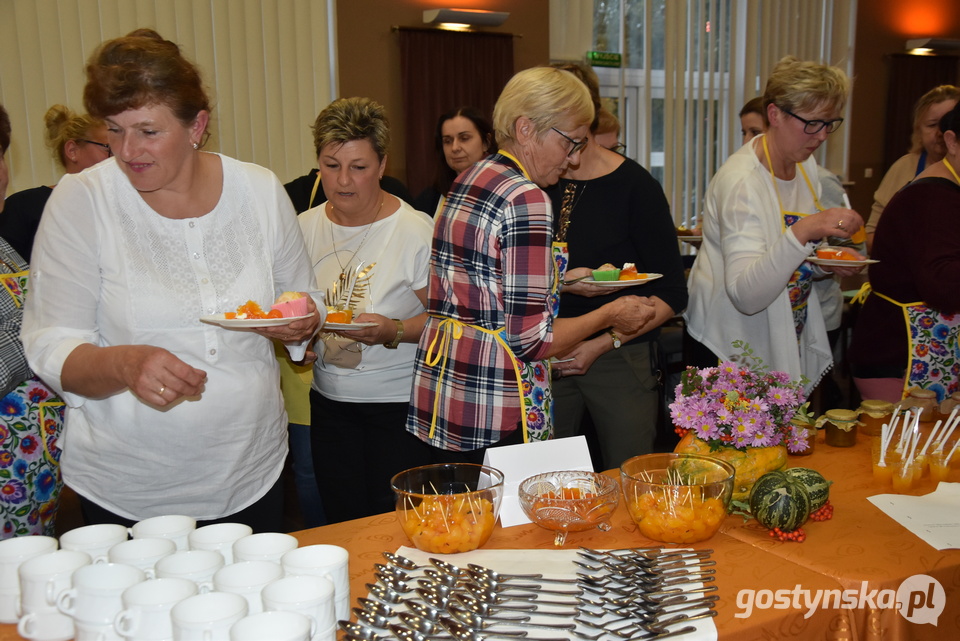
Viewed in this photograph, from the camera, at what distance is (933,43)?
8828 mm

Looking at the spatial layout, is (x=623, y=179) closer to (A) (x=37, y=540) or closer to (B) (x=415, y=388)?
(B) (x=415, y=388)

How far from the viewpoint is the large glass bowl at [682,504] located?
4.93 ft

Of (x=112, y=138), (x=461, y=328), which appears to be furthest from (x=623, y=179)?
(x=112, y=138)

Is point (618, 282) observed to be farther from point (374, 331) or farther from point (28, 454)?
point (28, 454)

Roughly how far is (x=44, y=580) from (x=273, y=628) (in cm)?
43

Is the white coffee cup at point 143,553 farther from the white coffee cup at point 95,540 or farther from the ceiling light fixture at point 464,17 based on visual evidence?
A: the ceiling light fixture at point 464,17

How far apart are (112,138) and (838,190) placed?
313cm

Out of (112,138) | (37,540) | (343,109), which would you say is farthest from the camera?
(343,109)

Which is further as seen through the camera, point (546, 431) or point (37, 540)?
point (546, 431)

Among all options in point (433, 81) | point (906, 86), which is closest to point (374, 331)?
point (433, 81)

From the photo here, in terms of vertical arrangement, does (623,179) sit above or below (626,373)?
above

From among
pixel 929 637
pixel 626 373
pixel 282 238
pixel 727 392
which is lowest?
pixel 929 637

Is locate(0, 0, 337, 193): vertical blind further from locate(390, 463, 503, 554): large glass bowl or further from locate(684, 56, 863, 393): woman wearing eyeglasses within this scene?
locate(390, 463, 503, 554): large glass bowl
